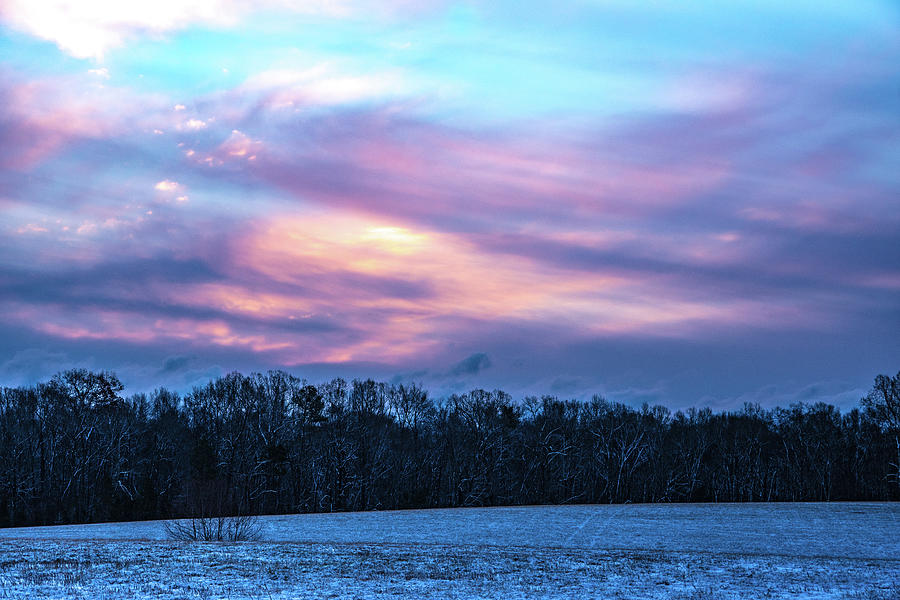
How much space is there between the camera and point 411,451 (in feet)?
376

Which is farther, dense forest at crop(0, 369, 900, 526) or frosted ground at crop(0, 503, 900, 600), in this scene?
dense forest at crop(0, 369, 900, 526)

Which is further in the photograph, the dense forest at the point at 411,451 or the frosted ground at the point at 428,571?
the dense forest at the point at 411,451

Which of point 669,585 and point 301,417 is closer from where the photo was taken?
point 669,585

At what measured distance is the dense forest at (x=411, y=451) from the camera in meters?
101

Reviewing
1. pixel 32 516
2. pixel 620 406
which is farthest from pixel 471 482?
pixel 32 516

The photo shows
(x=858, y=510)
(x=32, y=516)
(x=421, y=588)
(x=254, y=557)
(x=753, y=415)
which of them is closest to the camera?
(x=421, y=588)

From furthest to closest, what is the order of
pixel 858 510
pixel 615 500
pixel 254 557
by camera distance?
1. pixel 615 500
2. pixel 858 510
3. pixel 254 557

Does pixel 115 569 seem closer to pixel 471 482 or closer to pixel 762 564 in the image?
pixel 762 564

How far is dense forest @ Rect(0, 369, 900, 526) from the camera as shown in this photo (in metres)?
101

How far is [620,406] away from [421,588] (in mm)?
110419

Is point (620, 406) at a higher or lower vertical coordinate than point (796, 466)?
higher

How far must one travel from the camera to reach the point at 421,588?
76.8 feet

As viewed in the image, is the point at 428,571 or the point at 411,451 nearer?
the point at 428,571

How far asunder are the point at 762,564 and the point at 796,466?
90003 millimetres
